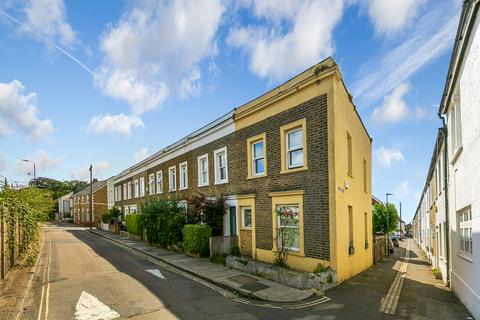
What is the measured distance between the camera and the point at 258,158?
14664mm

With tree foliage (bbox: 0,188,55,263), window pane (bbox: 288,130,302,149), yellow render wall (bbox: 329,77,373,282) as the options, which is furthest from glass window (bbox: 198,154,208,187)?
tree foliage (bbox: 0,188,55,263)

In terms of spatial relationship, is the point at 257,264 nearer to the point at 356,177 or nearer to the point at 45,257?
the point at 356,177

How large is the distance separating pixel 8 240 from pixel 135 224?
15.9 metres

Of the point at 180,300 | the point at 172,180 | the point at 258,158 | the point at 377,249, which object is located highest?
the point at 258,158

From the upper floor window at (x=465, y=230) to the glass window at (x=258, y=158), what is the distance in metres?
7.27

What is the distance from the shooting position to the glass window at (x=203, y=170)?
751 inches

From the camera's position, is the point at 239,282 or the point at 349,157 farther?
the point at 349,157

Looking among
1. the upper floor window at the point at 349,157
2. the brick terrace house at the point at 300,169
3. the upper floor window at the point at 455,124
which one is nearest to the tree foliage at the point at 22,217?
the brick terrace house at the point at 300,169

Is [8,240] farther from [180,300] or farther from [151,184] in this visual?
[151,184]

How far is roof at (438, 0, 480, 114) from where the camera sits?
737 centimetres

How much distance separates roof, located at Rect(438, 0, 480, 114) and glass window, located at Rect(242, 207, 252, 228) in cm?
894

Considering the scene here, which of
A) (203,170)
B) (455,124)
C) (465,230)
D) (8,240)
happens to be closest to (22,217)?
(8,240)

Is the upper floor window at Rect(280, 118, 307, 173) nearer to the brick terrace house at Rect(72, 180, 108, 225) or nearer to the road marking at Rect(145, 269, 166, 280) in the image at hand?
the road marking at Rect(145, 269, 166, 280)

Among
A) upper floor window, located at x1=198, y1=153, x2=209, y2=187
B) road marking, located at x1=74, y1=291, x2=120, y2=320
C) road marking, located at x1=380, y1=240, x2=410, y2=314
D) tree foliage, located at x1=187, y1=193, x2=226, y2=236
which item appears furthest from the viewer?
upper floor window, located at x1=198, y1=153, x2=209, y2=187
